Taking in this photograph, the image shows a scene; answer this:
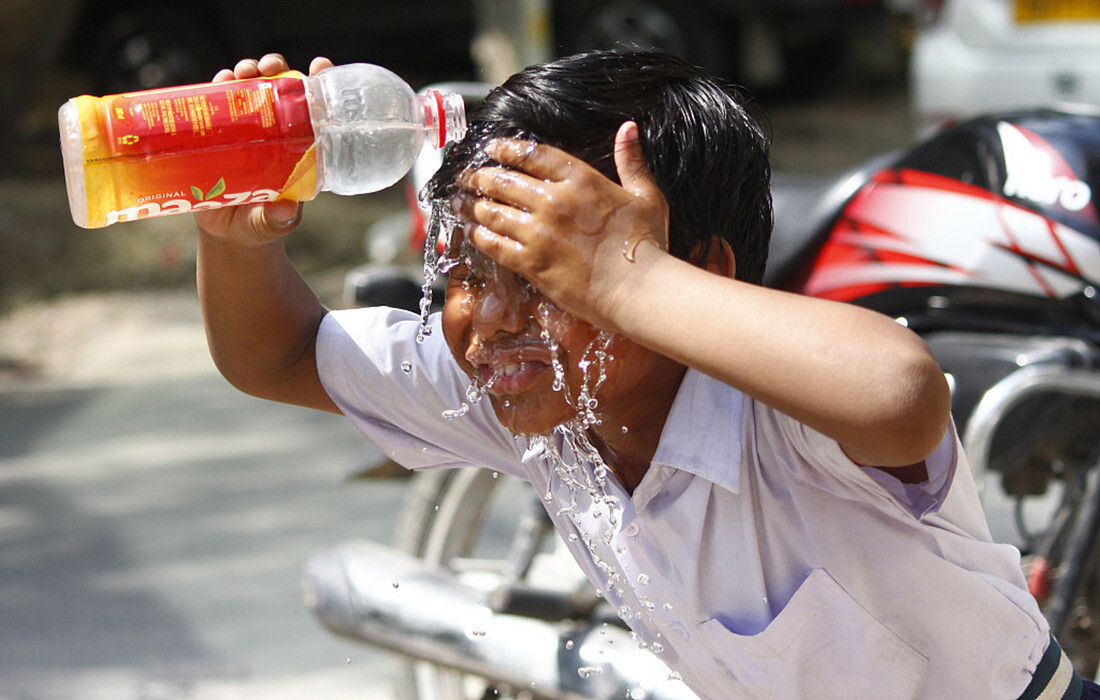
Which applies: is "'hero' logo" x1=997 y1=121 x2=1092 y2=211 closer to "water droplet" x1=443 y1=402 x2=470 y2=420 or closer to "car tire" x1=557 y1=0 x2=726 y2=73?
"water droplet" x1=443 y1=402 x2=470 y2=420

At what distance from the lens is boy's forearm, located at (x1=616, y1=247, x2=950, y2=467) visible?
1.12 metres

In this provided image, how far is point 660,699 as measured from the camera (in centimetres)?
198

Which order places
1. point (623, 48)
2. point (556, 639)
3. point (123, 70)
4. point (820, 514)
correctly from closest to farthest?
point (820, 514) → point (623, 48) → point (556, 639) → point (123, 70)

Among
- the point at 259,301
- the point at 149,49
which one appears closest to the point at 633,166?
the point at 259,301

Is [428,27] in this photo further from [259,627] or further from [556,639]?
[556,639]

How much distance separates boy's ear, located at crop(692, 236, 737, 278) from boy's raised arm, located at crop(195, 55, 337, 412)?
0.46 metres

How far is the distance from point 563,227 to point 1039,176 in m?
1.38

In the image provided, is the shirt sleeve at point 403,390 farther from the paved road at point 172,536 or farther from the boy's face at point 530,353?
the paved road at point 172,536

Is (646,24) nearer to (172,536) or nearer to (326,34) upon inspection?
(326,34)

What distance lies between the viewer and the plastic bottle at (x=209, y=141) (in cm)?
135

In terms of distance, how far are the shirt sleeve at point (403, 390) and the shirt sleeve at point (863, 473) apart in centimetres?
42

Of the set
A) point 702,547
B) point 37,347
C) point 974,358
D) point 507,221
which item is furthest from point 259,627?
point 37,347

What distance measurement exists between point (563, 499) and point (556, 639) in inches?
28.9

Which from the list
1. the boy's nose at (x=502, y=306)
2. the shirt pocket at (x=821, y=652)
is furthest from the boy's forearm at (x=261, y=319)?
the shirt pocket at (x=821, y=652)
